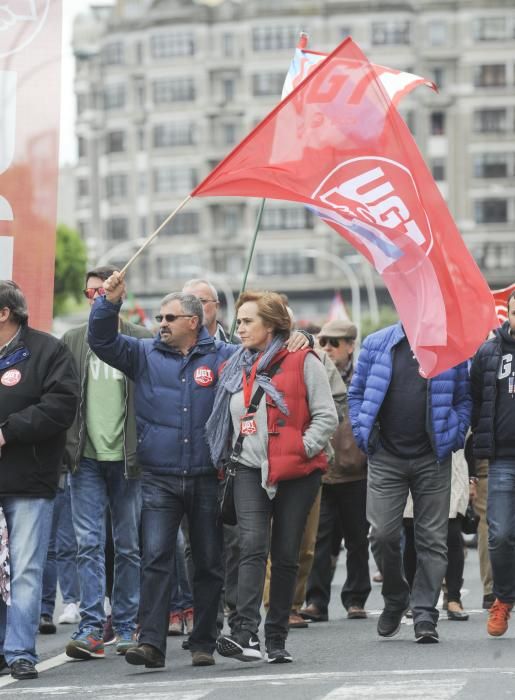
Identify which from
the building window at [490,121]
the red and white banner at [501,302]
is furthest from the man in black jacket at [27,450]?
the building window at [490,121]

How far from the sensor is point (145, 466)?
942 cm

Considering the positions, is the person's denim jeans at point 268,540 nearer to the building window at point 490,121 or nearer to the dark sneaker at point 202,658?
the dark sneaker at point 202,658

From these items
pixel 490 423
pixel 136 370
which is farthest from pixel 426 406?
pixel 136 370

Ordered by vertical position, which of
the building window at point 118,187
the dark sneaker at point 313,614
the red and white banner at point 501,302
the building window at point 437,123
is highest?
the building window at point 437,123

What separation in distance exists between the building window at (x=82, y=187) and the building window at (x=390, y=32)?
72.2ft

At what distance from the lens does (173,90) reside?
363 feet

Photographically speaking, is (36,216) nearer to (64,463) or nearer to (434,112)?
(64,463)

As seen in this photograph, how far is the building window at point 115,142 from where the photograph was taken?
4419 inches

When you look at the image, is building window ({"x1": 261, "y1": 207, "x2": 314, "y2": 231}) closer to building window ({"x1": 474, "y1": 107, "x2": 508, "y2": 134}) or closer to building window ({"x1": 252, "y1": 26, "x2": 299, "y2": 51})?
building window ({"x1": 252, "y1": 26, "x2": 299, "y2": 51})

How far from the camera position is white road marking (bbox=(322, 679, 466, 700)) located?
304 inches

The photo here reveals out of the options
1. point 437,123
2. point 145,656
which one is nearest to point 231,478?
point 145,656

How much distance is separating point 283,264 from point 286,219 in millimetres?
2843

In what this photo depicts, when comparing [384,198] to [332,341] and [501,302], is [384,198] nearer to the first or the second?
[332,341]

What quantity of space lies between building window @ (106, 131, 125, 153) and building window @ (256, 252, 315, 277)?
39.8 feet
